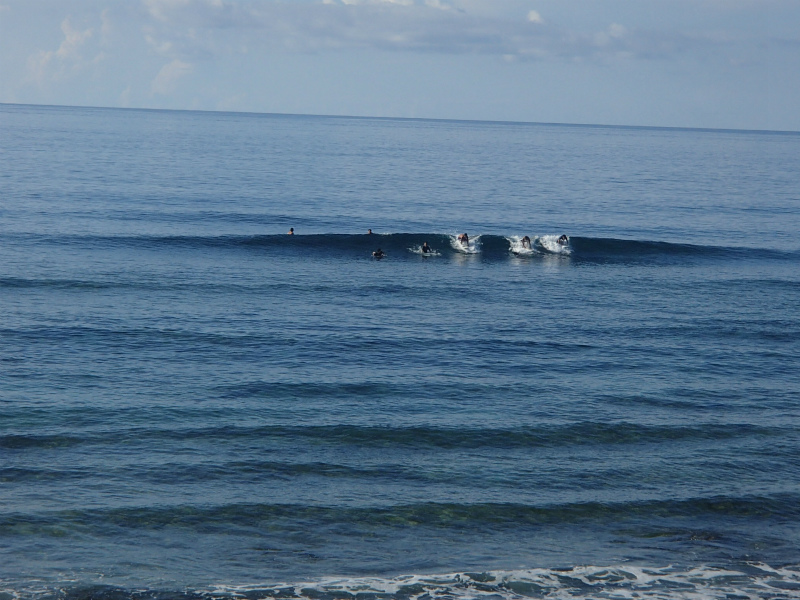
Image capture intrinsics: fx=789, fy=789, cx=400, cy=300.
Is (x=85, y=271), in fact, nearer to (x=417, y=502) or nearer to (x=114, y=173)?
(x=417, y=502)

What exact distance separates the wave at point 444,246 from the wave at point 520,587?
39236mm

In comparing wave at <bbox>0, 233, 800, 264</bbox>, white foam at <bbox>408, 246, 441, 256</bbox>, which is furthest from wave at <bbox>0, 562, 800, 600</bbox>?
white foam at <bbox>408, 246, 441, 256</bbox>

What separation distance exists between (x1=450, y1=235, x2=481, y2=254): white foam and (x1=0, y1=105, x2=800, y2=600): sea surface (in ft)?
0.67

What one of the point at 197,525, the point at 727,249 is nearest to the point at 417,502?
the point at 197,525

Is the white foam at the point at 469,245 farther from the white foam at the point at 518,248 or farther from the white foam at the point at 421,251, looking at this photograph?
the white foam at the point at 518,248

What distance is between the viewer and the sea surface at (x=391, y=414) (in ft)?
66.0

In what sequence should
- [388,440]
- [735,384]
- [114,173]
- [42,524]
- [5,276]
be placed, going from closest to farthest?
[42,524] < [388,440] < [735,384] < [5,276] < [114,173]

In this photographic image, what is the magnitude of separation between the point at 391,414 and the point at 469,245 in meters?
33.5

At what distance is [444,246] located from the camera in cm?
6072

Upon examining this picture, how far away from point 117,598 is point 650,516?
14473 mm

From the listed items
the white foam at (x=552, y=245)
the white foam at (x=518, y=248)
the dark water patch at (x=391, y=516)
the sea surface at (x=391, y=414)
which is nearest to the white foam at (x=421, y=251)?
the sea surface at (x=391, y=414)

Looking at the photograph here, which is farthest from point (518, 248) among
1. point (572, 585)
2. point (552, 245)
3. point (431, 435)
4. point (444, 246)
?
point (572, 585)

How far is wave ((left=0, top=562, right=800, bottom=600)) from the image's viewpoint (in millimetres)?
18469

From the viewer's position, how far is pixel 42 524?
69.5 feet
